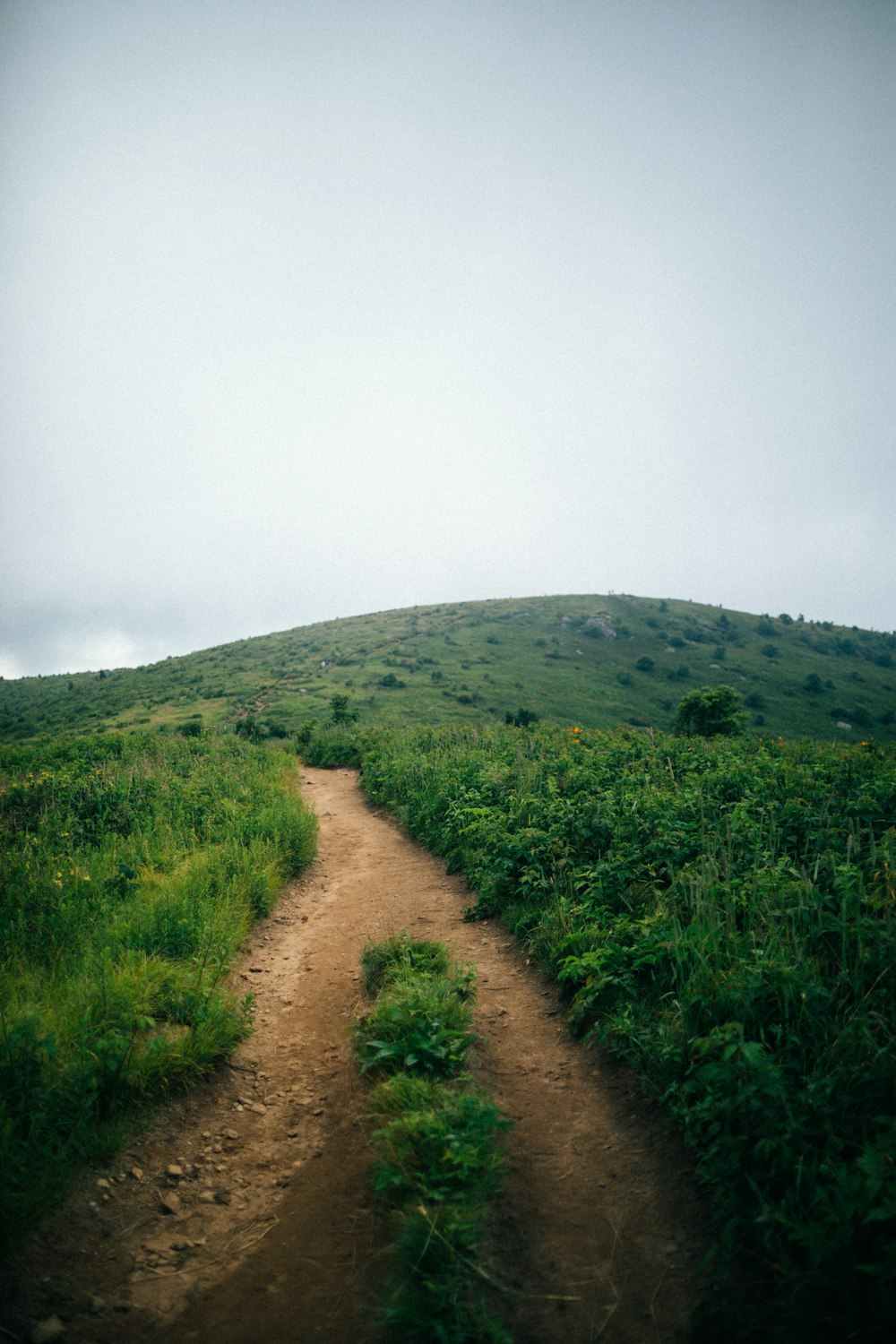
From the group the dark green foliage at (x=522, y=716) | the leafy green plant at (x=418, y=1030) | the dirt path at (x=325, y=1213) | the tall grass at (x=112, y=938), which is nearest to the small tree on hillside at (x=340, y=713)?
the dark green foliage at (x=522, y=716)

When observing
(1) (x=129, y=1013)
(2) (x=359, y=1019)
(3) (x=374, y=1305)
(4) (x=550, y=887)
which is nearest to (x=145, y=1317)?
(3) (x=374, y=1305)

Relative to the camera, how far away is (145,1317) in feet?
9.95

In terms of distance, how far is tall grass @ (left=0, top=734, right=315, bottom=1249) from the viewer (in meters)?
3.83

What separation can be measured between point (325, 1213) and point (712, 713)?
45001 mm

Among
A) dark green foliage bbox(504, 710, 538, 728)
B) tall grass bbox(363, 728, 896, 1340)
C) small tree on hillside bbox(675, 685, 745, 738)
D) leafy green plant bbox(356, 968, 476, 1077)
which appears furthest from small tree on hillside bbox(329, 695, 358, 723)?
leafy green plant bbox(356, 968, 476, 1077)

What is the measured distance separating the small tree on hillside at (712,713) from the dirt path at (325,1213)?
40.7 meters

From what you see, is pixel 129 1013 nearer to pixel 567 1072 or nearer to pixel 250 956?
pixel 250 956

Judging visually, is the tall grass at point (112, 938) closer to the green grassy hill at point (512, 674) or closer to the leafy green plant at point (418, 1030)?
the leafy green plant at point (418, 1030)

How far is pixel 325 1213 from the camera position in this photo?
365 centimetres

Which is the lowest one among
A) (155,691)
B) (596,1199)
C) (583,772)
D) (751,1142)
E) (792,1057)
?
(596,1199)

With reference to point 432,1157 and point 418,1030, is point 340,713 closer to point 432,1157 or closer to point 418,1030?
point 418,1030

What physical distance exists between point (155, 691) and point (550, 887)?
70.2 meters

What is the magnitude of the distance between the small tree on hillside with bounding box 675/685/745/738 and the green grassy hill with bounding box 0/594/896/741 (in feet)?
54.0

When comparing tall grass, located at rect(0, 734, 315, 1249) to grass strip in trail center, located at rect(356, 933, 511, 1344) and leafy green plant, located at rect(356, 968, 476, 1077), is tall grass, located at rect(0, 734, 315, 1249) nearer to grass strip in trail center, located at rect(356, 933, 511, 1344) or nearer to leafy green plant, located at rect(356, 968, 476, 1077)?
leafy green plant, located at rect(356, 968, 476, 1077)
